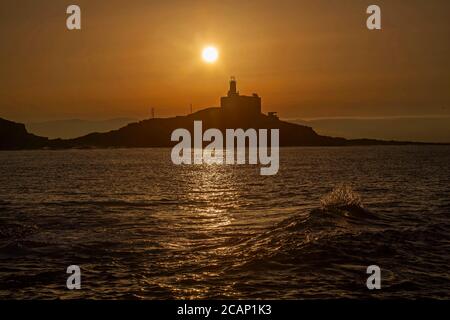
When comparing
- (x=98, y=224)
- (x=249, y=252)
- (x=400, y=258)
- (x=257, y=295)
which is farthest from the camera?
(x=98, y=224)

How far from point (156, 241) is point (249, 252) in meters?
4.90

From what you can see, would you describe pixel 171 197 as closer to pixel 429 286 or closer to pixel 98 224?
pixel 98 224

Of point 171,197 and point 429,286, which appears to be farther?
point 171,197

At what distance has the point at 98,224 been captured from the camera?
2888 centimetres

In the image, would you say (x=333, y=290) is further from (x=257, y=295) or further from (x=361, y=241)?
(x=361, y=241)

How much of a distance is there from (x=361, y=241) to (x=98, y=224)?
47.4ft

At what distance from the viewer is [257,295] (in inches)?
567

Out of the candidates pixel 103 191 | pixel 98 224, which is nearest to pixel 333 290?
pixel 98 224
